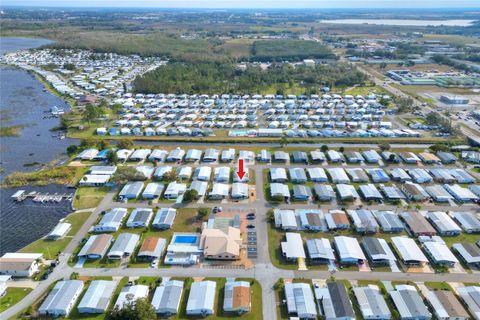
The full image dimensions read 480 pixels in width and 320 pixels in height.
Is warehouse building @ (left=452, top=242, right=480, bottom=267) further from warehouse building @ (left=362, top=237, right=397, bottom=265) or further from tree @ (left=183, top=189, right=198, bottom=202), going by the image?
tree @ (left=183, top=189, right=198, bottom=202)

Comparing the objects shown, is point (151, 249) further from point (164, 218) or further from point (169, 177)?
point (169, 177)

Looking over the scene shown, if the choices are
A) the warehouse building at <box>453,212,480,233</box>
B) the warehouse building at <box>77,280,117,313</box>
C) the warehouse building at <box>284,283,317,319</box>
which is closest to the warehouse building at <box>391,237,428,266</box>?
the warehouse building at <box>453,212,480,233</box>

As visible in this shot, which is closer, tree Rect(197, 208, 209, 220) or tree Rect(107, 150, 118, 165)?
tree Rect(197, 208, 209, 220)

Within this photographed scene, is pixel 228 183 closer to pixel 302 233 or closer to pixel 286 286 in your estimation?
pixel 302 233

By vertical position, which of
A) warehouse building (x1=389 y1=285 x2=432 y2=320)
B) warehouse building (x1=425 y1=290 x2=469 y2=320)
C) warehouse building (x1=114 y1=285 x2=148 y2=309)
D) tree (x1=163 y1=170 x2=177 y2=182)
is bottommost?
warehouse building (x1=425 y1=290 x2=469 y2=320)

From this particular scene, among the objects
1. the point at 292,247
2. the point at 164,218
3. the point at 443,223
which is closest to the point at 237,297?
the point at 292,247
